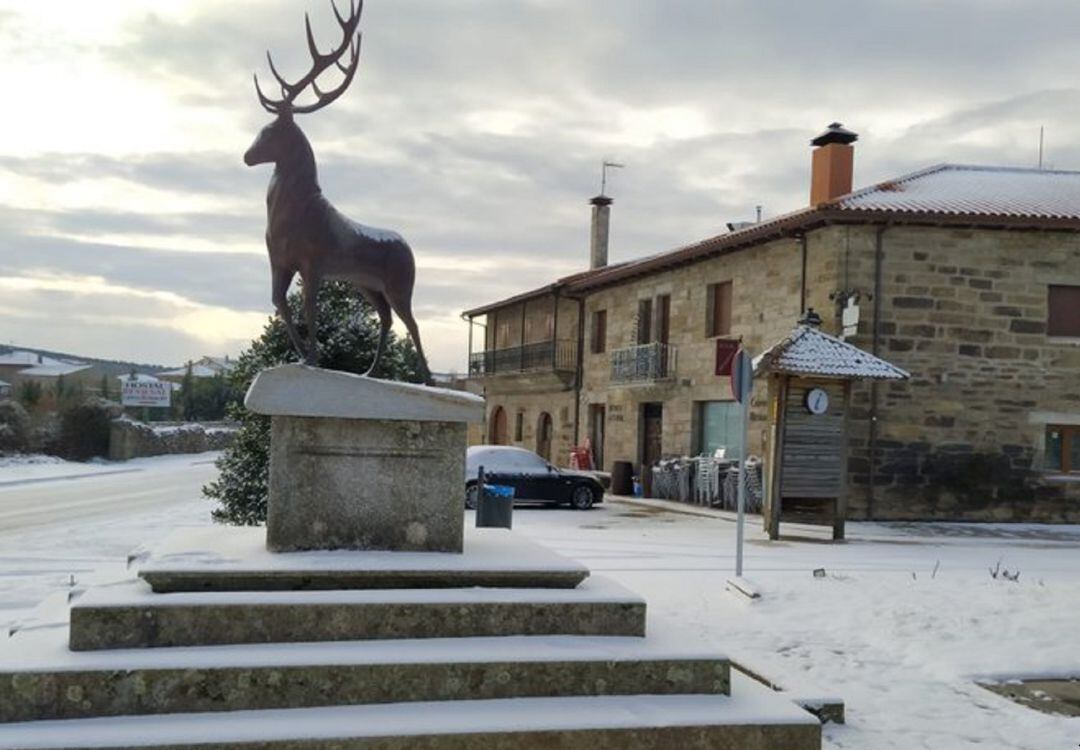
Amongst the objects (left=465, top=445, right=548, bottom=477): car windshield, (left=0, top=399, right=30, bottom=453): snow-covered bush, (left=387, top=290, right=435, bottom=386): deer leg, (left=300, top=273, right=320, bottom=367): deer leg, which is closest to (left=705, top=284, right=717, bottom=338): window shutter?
(left=465, top=445, right=548, bottom=477): car windshield

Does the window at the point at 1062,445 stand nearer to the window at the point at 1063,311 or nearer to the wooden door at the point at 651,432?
the window at the point at 1063,311

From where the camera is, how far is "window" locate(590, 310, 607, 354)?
27391 mm

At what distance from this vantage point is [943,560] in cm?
1156

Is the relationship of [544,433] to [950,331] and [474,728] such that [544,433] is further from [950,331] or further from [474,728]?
[474,728]

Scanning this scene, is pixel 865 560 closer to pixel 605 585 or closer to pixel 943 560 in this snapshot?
pixel 943 560

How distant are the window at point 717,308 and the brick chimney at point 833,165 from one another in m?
2.97

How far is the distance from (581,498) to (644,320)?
6963mm

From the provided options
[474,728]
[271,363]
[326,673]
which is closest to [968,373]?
[271,363]

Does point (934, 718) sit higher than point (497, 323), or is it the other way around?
point (497, 323)

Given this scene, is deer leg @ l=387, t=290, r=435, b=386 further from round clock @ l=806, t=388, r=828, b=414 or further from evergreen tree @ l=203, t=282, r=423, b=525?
round clock @ l=806, t=388, r=828, b=414

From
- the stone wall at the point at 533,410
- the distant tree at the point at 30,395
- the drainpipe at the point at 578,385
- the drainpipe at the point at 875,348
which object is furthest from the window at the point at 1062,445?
the distant tree at the point at 30,395

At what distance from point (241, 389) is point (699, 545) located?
6.10 m

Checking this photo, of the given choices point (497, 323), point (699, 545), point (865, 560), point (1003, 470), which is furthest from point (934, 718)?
point (497, 323)

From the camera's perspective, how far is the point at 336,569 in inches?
187
